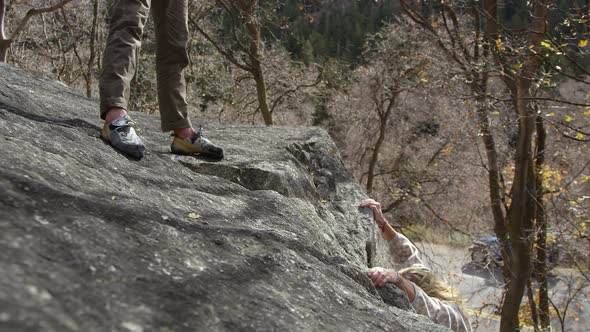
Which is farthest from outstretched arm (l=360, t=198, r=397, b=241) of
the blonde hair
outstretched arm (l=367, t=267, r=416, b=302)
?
outstretched arm (l=367, t=267, r=416, b=302)

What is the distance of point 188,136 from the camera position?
11.5ft

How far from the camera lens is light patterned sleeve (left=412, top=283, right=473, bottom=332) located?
10.4 feet

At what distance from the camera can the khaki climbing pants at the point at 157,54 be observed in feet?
9.40

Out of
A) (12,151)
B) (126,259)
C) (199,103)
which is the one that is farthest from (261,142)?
(199,103)

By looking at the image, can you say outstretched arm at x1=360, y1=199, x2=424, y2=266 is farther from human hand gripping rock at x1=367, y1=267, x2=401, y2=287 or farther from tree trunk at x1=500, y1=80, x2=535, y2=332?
tree trunk at x1=500, y1=80, x2=535, y2=332

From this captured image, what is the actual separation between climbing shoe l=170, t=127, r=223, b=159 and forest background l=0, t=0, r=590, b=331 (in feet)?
7.86

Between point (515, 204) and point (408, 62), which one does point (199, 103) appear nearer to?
point (408, 62)

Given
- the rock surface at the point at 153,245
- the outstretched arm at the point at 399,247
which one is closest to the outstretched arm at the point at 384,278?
the rock surface at the point at 153,245

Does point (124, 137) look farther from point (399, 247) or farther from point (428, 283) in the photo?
point (399, 247)

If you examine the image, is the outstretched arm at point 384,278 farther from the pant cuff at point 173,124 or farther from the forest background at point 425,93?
the forest background at point 425,93

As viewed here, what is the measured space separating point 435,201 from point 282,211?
18.3 m

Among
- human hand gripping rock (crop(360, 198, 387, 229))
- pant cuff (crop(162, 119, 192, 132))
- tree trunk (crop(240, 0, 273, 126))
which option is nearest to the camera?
pant cuff (crop(162, 119, 192, 132))

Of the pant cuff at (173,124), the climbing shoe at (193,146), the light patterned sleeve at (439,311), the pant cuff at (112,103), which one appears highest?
the pant cuff at (112,103)

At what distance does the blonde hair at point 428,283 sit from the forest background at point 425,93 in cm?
286
